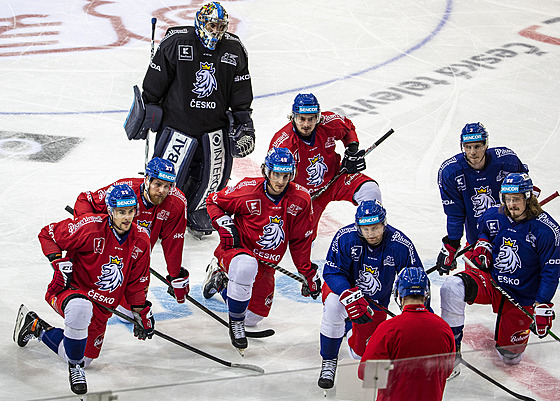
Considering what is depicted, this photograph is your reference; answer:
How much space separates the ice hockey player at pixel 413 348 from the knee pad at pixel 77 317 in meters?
1.37

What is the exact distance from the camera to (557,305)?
5.13 m

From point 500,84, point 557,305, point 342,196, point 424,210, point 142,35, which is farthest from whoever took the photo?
point 142,35

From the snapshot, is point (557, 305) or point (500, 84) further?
point (500, 84)

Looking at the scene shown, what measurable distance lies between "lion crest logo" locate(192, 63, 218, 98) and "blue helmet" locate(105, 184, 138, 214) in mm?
1608

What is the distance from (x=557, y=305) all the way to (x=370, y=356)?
7.66ft

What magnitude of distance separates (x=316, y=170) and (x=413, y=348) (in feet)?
7.97

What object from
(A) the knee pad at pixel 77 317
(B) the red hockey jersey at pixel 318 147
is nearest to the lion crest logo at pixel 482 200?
(B) the red hockey jersey at pixel 318 147

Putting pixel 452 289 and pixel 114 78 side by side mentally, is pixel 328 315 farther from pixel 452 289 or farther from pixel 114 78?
pixel 114 78

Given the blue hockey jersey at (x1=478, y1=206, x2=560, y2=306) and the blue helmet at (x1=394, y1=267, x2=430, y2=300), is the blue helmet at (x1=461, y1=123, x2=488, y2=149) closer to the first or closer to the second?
the blue hockey jersey at (x1=478, y1=206, x2=560, y2=306)

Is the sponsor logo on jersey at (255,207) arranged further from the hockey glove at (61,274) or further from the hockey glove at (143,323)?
the hockey glove at (61,274)

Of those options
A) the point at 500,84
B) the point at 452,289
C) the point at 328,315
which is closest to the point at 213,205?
the point at 328,315

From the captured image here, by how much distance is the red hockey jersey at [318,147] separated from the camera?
5.39 m

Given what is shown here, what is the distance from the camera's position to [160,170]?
4438mm

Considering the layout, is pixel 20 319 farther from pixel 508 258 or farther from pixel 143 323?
pixel 508 258
